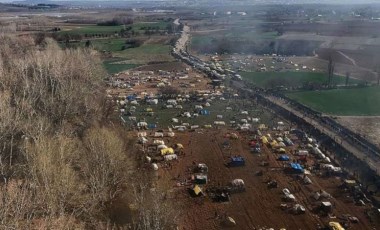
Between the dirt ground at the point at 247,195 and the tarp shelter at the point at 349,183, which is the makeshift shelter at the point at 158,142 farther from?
the tarp shelter at the point at 349,183

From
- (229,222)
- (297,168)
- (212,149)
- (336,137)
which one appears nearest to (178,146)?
(212,149)

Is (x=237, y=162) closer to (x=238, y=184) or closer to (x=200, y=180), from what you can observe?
(x=238, y=184)

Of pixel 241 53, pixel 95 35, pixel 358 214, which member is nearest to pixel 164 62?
pixel 241 53

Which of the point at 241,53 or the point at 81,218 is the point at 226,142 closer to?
the point at 81,218

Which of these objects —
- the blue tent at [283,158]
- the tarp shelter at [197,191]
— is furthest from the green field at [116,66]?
the tarp shelter at [197,191]

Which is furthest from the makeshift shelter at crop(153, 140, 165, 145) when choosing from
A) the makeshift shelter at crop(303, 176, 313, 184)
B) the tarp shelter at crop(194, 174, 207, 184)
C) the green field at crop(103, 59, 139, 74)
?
the green field at crop(103, 59, 139, 74)
